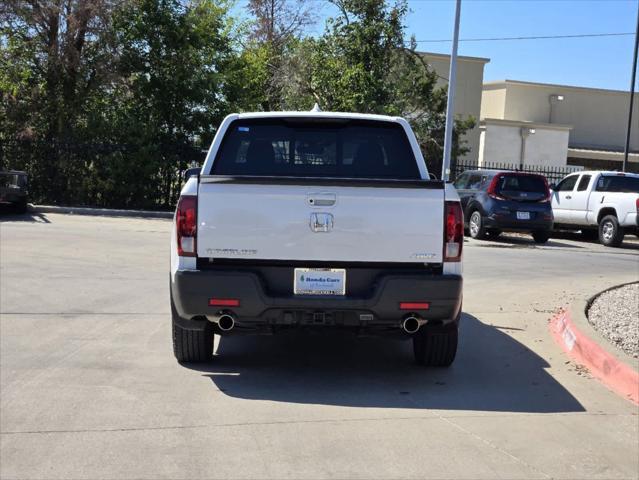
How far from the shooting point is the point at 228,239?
5.87 metres

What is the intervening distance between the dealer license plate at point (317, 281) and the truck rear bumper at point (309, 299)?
0.05 m

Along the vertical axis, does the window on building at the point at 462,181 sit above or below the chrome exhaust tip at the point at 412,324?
above

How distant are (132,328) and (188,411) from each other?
2.88m

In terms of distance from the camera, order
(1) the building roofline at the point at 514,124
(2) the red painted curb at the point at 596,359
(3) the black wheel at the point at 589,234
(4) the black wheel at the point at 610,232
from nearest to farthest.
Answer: (2) the red painted curb at the point at 596,359 → (4) the black wheel at the point at 610,232 → (3) the black wheel at the point at 589,234 → (1) the building roofline at the point at 514,124

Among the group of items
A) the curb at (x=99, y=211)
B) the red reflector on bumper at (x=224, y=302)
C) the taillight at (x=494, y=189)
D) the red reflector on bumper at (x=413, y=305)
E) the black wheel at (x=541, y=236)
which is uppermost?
the taillight at (x=494, y=189)

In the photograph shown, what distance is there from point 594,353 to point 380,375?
2.00 meters

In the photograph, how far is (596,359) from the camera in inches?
276

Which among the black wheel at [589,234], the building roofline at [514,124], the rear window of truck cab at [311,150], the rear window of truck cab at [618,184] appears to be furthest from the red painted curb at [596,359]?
the building roofline at [514,124]

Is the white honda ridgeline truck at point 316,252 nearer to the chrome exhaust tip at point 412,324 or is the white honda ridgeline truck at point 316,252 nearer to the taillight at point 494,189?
the chrome exhaust tip at point 412,324

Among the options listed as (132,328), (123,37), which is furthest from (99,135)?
(132,328)

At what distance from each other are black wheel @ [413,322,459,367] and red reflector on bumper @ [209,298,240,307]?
5.27 feet

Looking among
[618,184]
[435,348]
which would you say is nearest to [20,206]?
[618,184]

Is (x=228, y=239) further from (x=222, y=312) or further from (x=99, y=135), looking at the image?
(x=99, y=135)

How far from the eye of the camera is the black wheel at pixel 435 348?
6.65 metres
